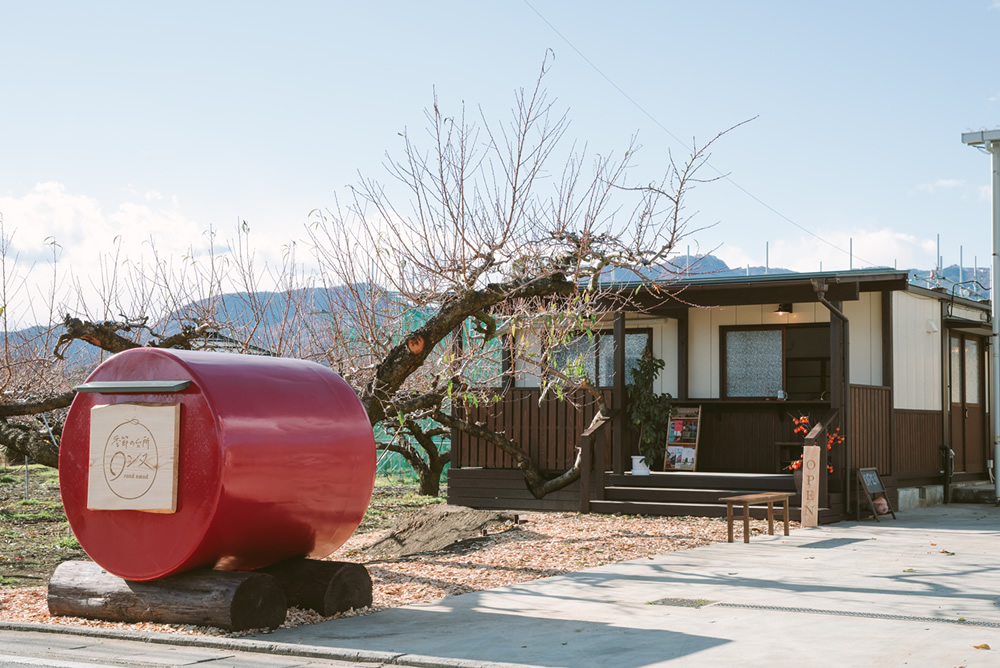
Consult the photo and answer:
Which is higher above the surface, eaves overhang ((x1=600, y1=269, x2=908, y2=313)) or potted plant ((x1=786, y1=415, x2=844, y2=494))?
eaves overhang ((x1=600, y1=269, x2=908, y2=313))

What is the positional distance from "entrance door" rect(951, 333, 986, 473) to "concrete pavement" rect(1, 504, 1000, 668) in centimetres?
870

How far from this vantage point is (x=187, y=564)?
296 inches

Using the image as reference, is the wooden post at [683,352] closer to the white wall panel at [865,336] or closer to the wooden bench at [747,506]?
the white wall panel at [865,336]

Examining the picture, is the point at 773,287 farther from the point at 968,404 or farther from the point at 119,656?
the point at 119,656

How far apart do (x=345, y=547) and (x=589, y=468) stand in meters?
3.91

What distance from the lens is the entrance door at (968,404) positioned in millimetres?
19641

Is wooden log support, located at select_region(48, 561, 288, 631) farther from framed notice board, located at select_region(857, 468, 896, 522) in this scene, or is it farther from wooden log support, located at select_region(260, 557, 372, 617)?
framed notice board, located at select_region(857, 468, 896, 522)

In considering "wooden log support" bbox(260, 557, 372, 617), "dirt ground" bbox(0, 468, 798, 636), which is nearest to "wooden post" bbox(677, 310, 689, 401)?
"dirt ground" bbox(0, 468, 798, 636)

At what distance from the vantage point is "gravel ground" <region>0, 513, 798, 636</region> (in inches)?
332

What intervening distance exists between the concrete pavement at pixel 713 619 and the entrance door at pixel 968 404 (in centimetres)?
870

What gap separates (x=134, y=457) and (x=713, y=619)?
4218 millimetres

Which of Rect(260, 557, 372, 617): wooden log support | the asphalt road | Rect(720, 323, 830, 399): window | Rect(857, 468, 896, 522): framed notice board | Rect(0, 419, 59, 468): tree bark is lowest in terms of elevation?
the asphalt road

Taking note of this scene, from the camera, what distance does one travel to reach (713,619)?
7.61 meters

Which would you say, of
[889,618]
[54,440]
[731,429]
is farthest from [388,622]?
[731,429]
